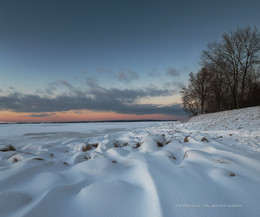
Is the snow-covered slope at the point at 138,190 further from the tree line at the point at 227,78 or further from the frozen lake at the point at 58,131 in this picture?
the tree line at the point at 227,78

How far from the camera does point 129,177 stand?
177cm

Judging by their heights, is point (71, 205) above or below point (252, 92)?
below

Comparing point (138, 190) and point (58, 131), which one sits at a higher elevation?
point (138, 190)

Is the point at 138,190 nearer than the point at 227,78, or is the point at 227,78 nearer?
the point at 138,190

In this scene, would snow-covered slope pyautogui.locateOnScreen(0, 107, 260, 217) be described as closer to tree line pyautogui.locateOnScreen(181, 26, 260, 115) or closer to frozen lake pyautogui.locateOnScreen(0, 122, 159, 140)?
frozen lake pyautogui.locateOnScreen(0, 122, 159, 140)

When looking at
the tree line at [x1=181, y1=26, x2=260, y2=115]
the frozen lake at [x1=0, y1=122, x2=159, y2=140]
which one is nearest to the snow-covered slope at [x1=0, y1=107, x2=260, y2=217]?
the frozen lake at [x1=0, y1=122, x2=159, y2=140]

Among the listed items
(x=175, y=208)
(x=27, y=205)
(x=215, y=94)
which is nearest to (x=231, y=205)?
(x=175, y=208)

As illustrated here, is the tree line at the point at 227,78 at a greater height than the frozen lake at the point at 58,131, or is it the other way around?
the tree line at the point at 227,78

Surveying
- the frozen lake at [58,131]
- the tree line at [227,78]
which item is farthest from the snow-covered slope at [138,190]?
the tree line at [227,78]

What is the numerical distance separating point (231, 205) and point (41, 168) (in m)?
2.62

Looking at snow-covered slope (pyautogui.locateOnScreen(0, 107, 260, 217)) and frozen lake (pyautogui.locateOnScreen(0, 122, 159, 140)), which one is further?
frozen lake (pyautogui.locateOnScreen(0, 122, 159, 140))

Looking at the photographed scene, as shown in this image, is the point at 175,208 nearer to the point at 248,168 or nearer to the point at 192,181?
the point at 192,181

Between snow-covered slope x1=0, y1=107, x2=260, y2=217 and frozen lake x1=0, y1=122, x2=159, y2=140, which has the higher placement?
snow-covered slope x1=0, y1=107, x2=260, y2=217

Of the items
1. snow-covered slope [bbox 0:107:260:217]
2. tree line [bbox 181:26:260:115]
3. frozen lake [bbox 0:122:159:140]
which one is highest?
tree line [bbox 181:26:260:115]
